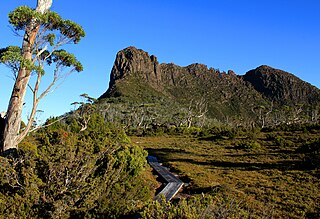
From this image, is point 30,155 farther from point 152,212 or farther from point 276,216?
point 276,216

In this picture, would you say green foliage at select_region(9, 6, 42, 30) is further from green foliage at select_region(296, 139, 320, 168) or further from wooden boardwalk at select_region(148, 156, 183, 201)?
green foliage at select_region(296, 139, 320, 168)

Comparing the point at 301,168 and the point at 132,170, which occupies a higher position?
the point at 132,170

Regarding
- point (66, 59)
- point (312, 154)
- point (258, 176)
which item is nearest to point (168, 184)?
point (258, 176)

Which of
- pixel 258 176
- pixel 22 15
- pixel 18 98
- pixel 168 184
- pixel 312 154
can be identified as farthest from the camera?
pixel 312 154

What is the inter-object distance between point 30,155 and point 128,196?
8.93 ft

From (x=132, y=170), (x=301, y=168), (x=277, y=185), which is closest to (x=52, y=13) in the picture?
(x=132, y=170)

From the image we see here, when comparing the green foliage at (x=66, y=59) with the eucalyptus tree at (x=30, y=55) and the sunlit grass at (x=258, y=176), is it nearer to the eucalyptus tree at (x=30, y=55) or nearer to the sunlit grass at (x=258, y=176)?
the eucalyptus tree at (x=30, y=55)

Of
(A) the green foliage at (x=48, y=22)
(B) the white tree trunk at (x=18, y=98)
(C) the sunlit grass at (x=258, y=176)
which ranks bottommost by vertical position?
(C) the sunlit grass at (x=258, y=176)

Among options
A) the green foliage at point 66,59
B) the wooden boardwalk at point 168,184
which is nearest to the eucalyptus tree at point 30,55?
the green foliage at point 66,59

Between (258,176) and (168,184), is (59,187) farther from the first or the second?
(258,176)

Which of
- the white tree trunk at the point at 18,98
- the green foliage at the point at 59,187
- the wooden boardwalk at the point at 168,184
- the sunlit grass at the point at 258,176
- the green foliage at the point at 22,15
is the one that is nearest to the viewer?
the green foliage at the point at 59,187

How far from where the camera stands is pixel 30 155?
7812 millimetres

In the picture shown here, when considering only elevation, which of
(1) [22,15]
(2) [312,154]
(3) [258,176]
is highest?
(1) [22,15]

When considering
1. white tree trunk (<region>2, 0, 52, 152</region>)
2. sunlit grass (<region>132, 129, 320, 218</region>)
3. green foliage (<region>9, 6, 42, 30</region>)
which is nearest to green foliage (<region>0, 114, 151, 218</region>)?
white tree trunk (<region>2, 0, 52, 152</region>)
